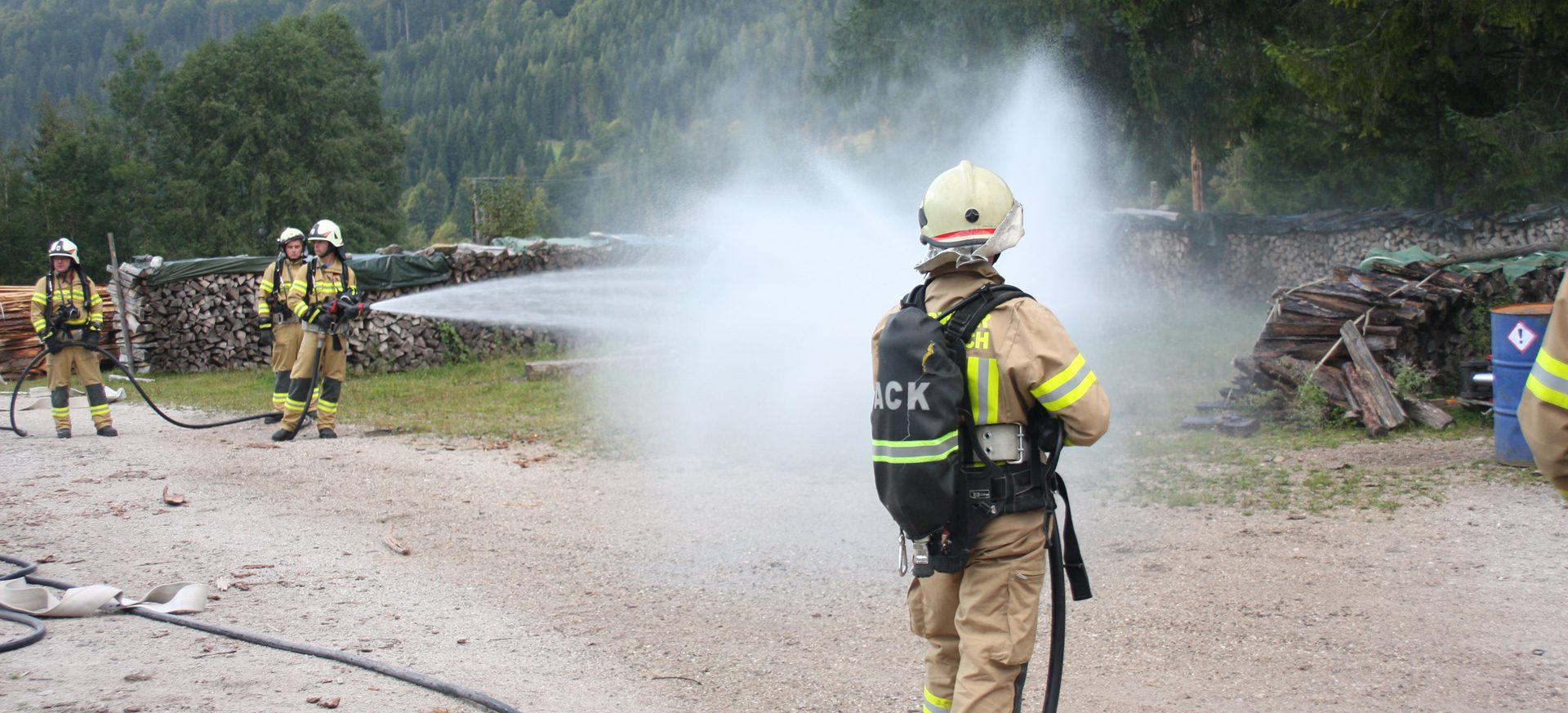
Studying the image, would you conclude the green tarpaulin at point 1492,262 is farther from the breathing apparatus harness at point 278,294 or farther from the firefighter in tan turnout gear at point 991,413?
the breathing apparatus harness at point 278,294

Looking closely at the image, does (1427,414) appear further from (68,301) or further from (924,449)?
(68,301)

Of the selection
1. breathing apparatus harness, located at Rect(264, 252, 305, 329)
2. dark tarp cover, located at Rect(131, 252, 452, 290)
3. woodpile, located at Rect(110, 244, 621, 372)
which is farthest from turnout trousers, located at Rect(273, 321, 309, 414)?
woodpile, located at Rect(110, 244, 621, 372)

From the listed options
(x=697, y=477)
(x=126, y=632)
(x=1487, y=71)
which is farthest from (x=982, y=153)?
(x=126, y=632)

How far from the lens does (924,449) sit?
9.46 feet

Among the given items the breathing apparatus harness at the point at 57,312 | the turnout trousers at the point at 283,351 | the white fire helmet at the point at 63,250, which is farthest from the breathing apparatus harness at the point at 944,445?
the white fire helmet at the point at 63,250

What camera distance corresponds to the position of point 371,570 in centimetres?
588

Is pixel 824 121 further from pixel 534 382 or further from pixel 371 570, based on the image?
pixel 371 570

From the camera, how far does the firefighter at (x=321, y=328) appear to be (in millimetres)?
10297

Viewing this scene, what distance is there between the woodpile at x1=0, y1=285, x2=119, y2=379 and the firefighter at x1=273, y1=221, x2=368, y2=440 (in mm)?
9861

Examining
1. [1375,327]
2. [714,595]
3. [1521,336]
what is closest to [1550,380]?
[714,595]

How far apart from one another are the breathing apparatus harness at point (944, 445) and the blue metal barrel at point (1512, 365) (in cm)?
563

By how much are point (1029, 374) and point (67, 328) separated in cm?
1076

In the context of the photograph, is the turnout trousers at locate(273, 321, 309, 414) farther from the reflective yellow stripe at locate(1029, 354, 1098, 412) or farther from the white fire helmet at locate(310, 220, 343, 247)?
the reflective yellow stripe at locate(1029, 354, 1098, 412)

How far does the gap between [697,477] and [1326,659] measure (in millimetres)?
4709
